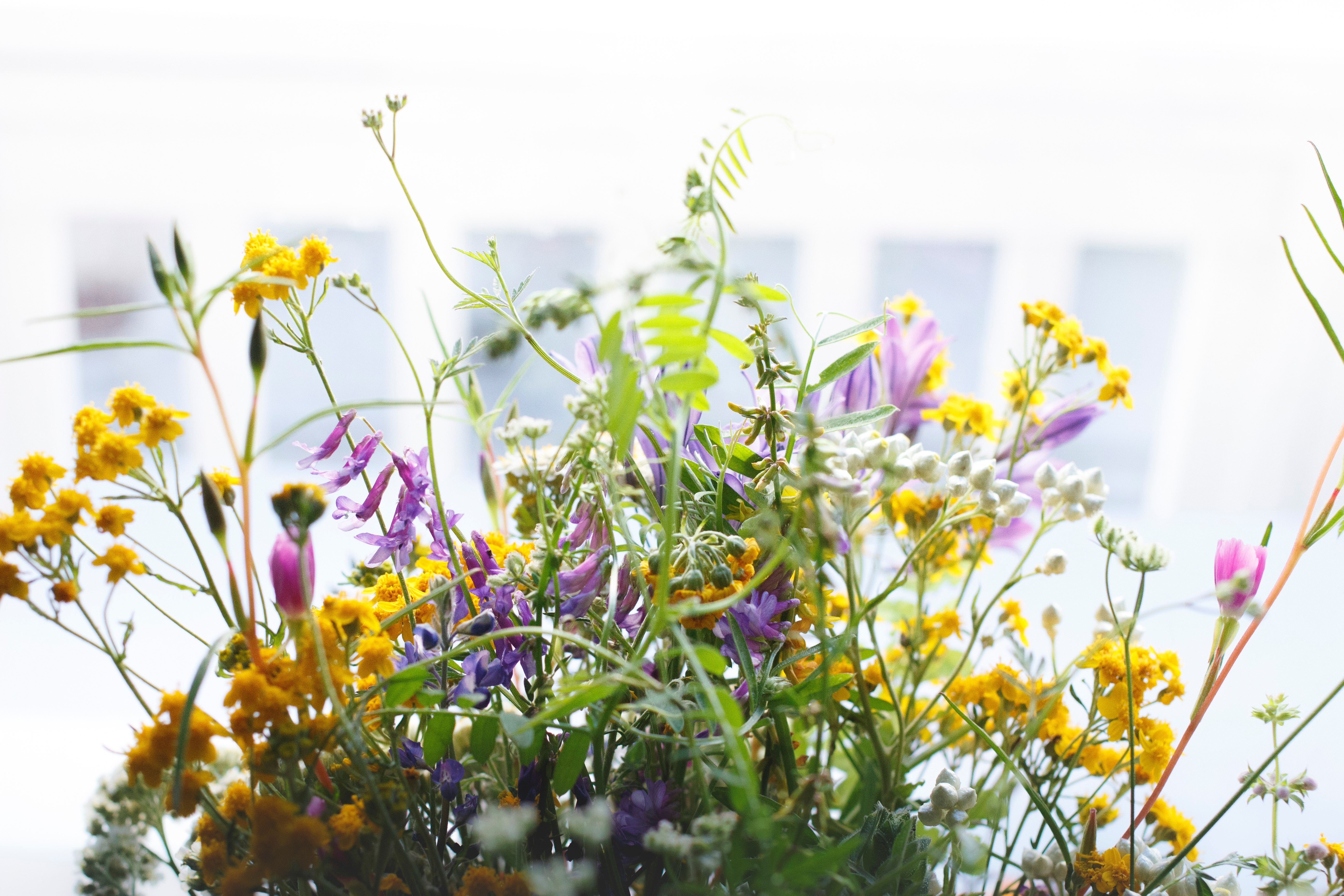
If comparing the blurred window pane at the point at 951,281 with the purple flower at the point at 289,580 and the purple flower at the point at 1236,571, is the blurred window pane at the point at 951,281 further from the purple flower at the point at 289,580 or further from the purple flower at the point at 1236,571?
the purple flower at the point at 289,580

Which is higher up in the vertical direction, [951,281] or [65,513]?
[951,281]

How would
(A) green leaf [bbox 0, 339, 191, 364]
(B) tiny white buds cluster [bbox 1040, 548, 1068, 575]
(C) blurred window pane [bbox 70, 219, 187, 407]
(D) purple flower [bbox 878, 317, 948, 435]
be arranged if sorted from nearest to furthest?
1. (A) green leaf [bbox 0, 339, 191, 364]
2. (B) tiny white buds cluster [bbox 1040, 548, 1068, 575]
3. (D) purple flower [bbox 878, 317, 948, 435]
4. (C) blurred window pane [bbox 70, 219, 187, 407]

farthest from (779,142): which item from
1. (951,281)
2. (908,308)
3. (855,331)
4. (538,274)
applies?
(855,331)

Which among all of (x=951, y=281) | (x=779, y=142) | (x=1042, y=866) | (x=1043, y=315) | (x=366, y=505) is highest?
(x=779, y=142)

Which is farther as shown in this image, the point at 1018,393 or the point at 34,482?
the point at 1018,393

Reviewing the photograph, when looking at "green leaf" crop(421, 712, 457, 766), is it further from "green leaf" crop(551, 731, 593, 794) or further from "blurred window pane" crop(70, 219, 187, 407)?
"blurred window pane" crop(70, 219, 187, 407)

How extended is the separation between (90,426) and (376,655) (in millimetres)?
115

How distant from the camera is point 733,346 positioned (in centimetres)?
27

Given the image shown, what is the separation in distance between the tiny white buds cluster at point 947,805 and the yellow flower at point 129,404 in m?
0.29

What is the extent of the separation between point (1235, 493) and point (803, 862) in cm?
237

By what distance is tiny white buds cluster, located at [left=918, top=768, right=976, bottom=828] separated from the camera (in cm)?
30

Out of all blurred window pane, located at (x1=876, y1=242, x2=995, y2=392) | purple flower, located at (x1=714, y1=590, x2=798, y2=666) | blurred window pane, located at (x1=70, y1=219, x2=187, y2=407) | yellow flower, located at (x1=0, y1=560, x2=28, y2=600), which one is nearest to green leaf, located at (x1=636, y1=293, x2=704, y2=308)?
purple flower, located at (x1=714, y1=590, x2=798, y2=666)

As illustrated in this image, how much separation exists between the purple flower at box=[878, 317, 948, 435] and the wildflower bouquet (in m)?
0.06

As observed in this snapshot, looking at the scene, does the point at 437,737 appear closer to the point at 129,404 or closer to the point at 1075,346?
the point at 129,404
